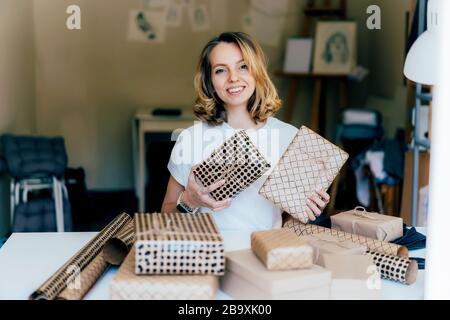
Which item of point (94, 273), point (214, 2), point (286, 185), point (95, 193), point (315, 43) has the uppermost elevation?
point (214, 2)

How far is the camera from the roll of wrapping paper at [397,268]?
1.52 meters

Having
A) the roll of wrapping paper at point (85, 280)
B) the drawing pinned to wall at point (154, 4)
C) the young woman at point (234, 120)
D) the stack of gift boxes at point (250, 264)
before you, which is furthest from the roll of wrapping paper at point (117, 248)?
the drawing pinned to wall at point (154, 4)

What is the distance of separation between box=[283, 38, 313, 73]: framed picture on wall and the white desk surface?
4.36 meters

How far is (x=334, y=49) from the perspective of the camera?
246 inches

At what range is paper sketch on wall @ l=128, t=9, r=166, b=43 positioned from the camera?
20.8 ft

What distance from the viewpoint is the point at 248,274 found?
1.29 meters

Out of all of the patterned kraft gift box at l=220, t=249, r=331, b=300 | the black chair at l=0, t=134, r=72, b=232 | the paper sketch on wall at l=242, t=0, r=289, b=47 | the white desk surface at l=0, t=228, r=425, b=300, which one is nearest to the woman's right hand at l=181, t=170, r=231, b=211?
the white desk surface at l=0, t=228, r=425, b=300

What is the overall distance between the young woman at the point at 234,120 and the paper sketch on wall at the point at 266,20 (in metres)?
4.28

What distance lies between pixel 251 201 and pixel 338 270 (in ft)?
2.72

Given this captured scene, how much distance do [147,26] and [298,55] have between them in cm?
150

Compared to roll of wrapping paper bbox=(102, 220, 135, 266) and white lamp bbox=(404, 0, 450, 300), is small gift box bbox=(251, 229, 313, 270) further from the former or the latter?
roll of wrapping paper bbox=(102, 220, 135, 266)

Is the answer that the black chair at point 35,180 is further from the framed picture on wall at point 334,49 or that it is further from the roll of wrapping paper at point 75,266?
the framed picture on wall at point 334,49
